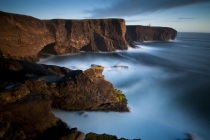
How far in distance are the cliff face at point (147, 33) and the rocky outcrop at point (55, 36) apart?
23773 mm

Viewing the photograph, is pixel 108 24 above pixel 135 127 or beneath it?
above

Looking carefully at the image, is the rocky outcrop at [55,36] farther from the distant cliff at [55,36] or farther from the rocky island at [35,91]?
the rocky island at [35,91]

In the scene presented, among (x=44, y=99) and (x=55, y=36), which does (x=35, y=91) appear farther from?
(x=55, y=36)

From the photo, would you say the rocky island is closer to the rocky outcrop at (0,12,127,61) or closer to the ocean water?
the rocky outcrop at (0,12,127,61)

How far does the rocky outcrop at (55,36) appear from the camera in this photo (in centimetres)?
2497

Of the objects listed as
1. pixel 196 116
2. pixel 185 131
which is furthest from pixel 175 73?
pixel 185 131

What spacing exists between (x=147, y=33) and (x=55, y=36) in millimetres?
54653

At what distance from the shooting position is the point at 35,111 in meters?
7.25

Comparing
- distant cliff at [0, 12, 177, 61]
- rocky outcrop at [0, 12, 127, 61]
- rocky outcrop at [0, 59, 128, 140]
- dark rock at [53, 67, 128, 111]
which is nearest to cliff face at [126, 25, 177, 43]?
distant cliff at [0, 12, 177, 61]

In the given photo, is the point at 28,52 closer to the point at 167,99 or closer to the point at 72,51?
the point at 72,51

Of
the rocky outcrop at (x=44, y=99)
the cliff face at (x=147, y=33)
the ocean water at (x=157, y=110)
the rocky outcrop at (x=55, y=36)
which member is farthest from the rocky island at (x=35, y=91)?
the cliff face at (x=147, y=33)

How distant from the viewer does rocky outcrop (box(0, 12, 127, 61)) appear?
2497 cm

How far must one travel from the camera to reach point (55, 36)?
3759 cm

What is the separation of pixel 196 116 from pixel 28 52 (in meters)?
24.9
